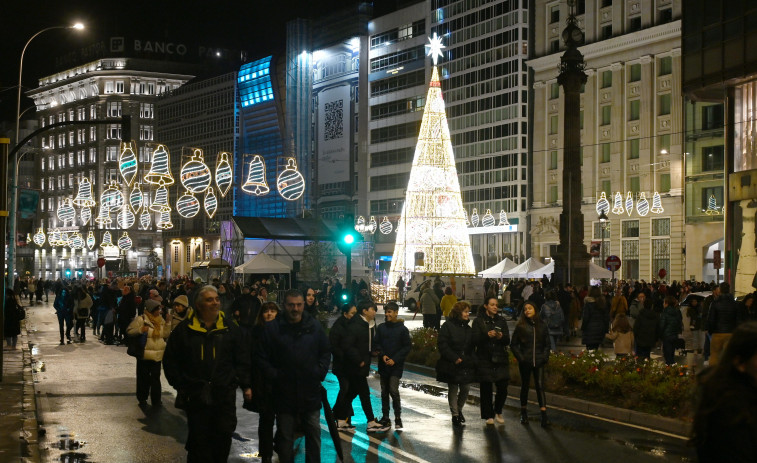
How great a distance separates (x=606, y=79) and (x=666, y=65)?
5.98 meters

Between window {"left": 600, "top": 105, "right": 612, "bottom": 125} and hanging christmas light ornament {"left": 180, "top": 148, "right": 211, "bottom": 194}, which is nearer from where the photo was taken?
hanging christmas light ornament {"left": 180, "top": 148, "right": 211, "bottom": 194}

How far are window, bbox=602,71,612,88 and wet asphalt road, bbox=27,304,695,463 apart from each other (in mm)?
57295

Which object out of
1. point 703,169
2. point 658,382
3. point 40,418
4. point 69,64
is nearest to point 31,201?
Answer: point 40,418

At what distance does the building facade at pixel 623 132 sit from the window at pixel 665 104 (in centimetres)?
8

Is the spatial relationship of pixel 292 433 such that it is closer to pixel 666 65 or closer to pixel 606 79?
pixel 666 65

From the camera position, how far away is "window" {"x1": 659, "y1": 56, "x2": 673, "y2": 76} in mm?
64500

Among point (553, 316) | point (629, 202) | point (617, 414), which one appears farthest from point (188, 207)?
point (629, 202)

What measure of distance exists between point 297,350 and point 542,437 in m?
4.56

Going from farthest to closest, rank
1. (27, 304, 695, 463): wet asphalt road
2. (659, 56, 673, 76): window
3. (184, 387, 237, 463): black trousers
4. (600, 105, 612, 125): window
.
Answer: (600, 105, 612, 125): window < (659, 56, 673, 76): window < (27, 304, 695, 463): wet asphalt road < (184, 387, 237, 463): black trousers

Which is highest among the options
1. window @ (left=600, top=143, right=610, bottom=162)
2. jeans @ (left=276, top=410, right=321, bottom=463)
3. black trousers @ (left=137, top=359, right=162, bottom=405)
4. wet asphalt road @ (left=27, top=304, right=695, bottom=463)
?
window @ (left=600, top=143, right=610, bottom=162)

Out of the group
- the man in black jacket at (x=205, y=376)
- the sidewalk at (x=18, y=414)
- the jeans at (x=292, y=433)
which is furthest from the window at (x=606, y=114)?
the man in black jacket at (x=205, y=376)

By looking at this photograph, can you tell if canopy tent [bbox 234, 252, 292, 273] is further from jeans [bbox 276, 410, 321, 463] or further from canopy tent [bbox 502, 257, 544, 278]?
jeans [bbox 276, 410, 321, 463]

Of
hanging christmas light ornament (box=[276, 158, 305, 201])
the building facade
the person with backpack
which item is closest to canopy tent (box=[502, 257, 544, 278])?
hanging christmas light ornament (box=[276, 158, 305, 201])

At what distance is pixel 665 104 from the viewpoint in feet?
213
